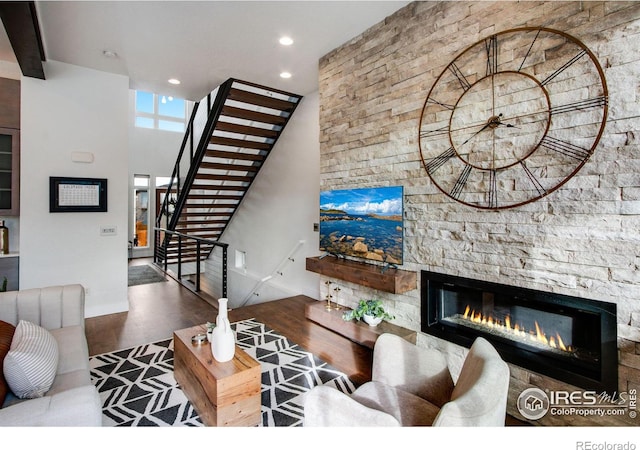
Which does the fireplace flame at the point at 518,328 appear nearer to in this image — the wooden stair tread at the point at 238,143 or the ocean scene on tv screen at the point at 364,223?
the ocean scene on tv screen at the point at 364,223

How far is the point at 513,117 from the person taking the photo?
7.48 ft

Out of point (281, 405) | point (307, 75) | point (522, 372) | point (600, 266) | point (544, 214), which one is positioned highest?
point (307, 75)

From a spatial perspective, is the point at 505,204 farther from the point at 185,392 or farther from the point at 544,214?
the point at 185,392

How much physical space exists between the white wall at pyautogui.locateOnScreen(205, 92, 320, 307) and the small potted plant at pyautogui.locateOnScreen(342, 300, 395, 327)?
5.49 feet

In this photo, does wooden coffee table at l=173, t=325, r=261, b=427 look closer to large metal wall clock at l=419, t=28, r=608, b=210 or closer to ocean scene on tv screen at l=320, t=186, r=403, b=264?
ocean scene on tv screen at l=320, t=186, r=403, b=264

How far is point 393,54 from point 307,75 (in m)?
1.60

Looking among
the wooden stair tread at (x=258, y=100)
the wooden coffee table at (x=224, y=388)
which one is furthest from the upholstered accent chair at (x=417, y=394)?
the wooden stair tread at (x=258, y=100)

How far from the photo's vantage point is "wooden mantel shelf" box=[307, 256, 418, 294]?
2.84 m

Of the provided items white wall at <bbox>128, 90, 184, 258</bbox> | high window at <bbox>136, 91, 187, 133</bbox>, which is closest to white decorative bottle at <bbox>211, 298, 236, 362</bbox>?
white wall at <bbox>128, 90, 184, 258</bbox>

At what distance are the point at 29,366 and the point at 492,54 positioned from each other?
11.3ft

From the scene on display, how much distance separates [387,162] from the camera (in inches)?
126

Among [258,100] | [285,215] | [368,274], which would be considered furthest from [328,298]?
[258,100]

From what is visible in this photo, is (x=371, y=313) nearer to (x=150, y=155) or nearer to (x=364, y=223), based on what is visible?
(x=364, y=223)
